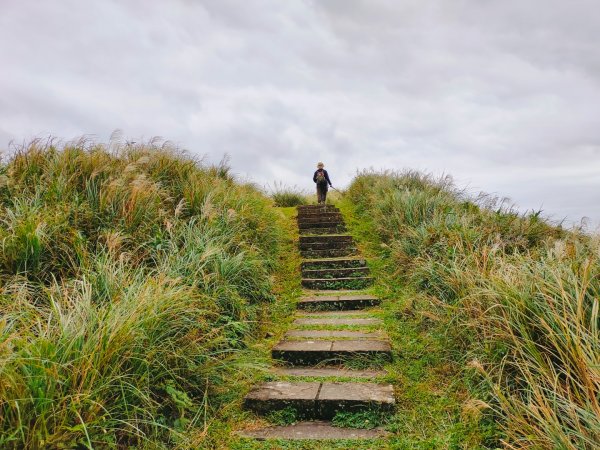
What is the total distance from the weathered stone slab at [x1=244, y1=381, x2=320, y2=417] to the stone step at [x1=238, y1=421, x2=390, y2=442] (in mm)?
167

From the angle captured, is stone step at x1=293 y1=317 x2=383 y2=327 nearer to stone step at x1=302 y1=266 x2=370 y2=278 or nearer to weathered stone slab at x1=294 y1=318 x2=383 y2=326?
weathered stone slab at x1=294 y1=318 x2=383 y2=326

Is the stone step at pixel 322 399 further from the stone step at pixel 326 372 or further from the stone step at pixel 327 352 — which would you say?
the stone step at pixel 327 352

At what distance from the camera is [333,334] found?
5043 mm

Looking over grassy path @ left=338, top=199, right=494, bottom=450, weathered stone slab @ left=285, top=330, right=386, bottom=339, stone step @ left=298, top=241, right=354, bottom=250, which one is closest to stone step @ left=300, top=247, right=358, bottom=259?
stone step @ left=298, top=241, right=354, bottom=250

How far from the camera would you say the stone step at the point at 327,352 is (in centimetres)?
441

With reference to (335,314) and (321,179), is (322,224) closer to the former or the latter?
(321,179)

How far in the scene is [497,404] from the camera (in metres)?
3.08

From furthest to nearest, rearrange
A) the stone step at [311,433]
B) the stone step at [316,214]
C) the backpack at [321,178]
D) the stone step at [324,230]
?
the backpack at [321,178] → the stone step at [316,214] → the stone step at [324,230] → the stone step at [311,433]

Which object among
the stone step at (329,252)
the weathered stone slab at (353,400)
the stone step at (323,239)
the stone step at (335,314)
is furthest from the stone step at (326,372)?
the stone step at (323,239)

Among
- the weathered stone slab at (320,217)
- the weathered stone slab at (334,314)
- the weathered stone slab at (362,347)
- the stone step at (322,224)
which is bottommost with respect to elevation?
the weathered stone slab at (362,347)

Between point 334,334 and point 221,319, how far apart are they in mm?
1444

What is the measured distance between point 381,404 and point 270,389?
1.02 metres

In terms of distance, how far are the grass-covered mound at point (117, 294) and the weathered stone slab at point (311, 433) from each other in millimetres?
466

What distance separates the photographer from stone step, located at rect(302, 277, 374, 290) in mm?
7055
